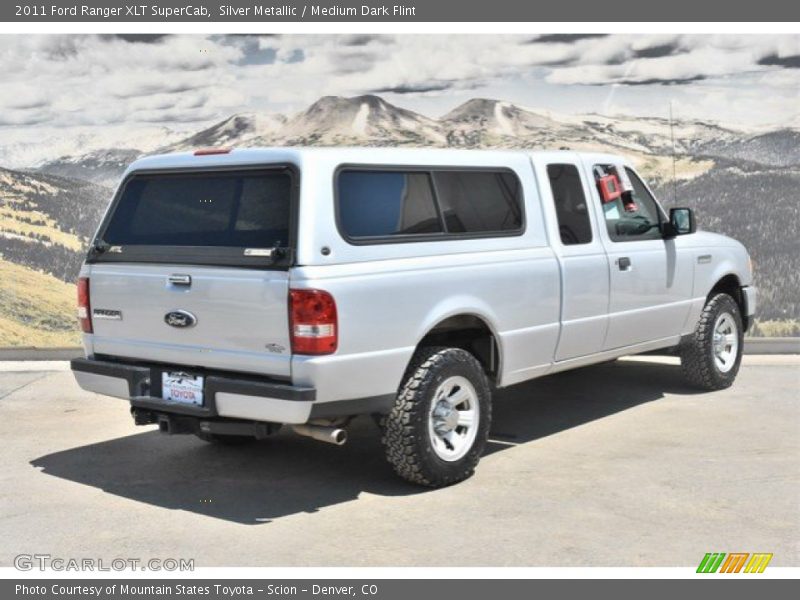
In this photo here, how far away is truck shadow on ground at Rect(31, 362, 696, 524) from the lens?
6.23 meters

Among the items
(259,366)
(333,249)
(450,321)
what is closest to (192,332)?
(259,366)

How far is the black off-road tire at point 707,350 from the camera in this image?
29.4 feet

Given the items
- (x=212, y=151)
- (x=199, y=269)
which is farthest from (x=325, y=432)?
(x=212, y=151)

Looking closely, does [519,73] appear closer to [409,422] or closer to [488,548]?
[409,422]

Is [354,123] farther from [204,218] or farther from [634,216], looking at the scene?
[204,218]

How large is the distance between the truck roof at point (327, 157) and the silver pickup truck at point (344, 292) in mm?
14

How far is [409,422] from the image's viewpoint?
6.11 meters

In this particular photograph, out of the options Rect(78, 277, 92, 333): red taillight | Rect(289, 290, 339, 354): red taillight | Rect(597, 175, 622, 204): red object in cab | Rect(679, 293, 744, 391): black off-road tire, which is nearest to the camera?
Rect(289, 290, 339, 354): red taillight

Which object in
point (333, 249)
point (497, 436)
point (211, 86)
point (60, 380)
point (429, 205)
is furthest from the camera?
point (211, 86)

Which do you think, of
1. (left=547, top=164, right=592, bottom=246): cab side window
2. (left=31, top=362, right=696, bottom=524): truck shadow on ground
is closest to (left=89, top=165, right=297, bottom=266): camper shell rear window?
(left=31, top=362, right=696, bottom=524): truck shadow on ground

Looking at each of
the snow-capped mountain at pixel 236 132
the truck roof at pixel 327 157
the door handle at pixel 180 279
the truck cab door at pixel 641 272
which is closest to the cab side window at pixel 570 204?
the truck cab door at pixel 641 272

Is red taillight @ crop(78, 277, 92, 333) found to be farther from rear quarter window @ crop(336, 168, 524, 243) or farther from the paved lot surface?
rear quarter window @ crop(336, 168, 524, 243)

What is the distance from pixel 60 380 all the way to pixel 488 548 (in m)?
6.32
